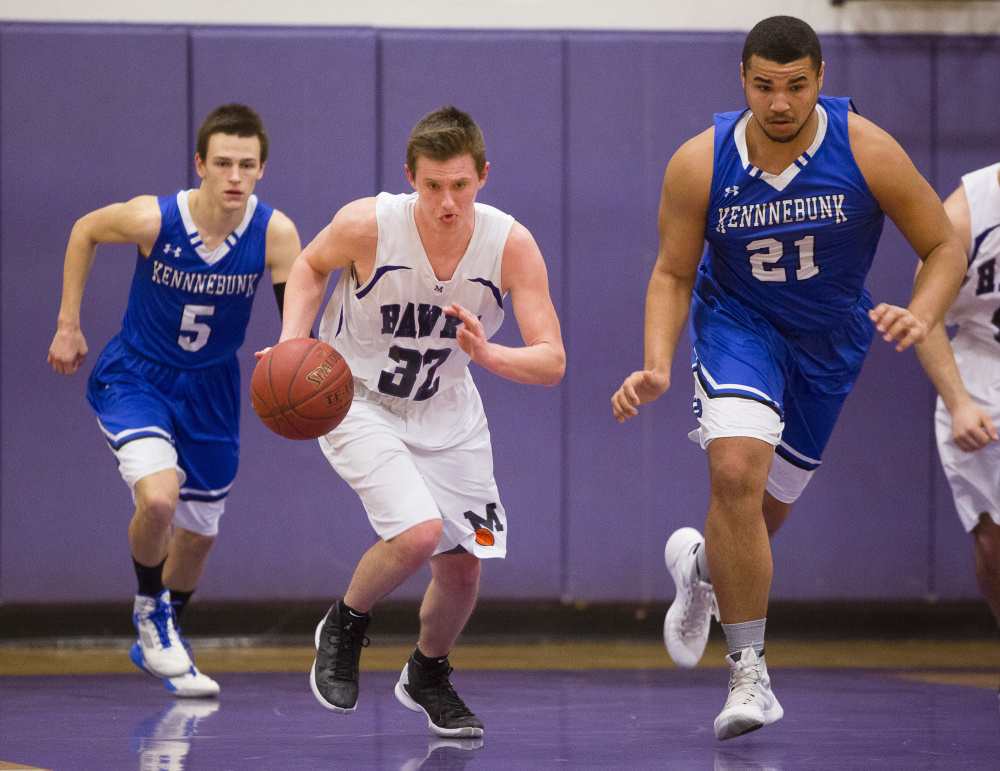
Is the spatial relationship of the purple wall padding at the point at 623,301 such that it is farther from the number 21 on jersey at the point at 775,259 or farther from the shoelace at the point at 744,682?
the shoelace at the point at 744,682

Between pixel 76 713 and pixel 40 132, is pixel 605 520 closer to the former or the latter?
pixel 76 713

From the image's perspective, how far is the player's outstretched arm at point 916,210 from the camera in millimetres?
3055

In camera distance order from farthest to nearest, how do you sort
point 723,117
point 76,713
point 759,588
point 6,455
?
point 6,455 → point 76,713 → point 723,117 → point 759,588

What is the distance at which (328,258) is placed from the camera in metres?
3.16

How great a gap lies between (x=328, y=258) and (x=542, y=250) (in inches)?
101

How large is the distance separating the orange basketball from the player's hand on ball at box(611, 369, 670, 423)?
0.67 meters

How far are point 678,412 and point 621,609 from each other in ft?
3.27

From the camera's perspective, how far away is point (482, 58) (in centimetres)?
561

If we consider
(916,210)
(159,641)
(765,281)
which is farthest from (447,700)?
(916,210)

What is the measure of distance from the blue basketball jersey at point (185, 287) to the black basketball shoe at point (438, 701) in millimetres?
1513

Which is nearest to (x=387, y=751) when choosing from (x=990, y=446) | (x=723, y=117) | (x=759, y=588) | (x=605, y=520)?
(x=759, y=588)

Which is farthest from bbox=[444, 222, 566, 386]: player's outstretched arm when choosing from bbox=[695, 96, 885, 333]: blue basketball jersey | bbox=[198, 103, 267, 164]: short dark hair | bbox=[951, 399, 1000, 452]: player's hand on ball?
bbox=[198, 103, 267, 164]: short dark hair

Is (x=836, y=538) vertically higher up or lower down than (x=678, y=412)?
lower down

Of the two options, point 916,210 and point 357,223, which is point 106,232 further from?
point 916,210
